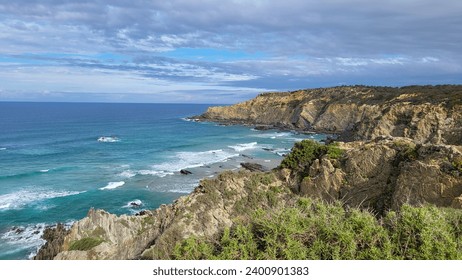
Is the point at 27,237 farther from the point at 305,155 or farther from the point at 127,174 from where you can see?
the point at 305,155

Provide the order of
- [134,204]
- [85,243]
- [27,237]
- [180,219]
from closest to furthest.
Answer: [180,219] < [85,243] < [27,237] < [134,204]

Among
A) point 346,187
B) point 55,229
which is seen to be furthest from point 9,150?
point 346,187

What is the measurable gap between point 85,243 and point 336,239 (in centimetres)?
1866

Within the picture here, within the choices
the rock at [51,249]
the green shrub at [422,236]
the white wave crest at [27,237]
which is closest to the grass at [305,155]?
the rock at [51,249]

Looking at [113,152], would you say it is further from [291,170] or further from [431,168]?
[431,168]

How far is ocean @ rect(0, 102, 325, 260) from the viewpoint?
3406 centimetres

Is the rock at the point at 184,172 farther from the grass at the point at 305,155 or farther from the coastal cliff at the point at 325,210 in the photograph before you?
the grass at the point at 305,155

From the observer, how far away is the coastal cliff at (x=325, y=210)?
26.0ft

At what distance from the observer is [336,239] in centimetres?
799

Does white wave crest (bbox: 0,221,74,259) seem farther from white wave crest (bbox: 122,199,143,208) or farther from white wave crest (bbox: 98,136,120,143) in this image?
white wave crest (bbox: 98,136,120,143)

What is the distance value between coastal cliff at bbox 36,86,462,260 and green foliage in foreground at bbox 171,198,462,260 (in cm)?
2

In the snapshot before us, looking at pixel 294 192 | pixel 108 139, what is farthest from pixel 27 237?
pixel 108 139

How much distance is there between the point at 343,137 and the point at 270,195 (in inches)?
1831

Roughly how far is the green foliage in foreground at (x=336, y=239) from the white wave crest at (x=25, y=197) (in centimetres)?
3448
